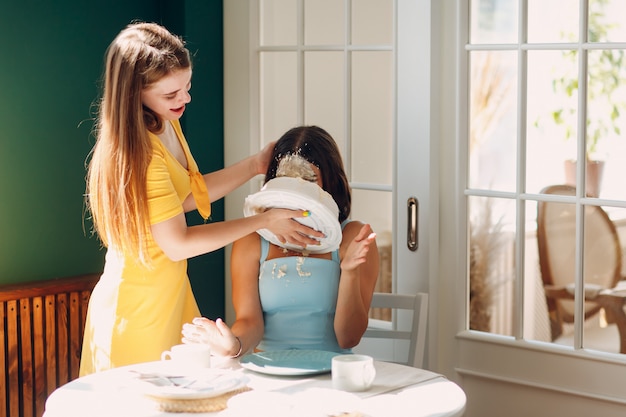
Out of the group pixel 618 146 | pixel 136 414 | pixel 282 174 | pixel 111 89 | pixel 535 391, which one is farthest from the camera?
pixel 535 391

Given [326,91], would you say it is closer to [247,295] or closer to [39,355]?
[247,295]

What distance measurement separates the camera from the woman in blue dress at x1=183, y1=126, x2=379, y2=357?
2.63 m

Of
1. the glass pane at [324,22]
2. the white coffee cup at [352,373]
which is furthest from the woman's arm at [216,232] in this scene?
the glass pane at [324,22]

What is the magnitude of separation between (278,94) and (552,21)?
106 centimetres

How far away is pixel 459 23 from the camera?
121 inches

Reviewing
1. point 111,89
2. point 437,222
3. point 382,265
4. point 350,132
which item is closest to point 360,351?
point 382,265

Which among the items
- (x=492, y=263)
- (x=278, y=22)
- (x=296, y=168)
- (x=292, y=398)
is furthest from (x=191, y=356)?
(x=278, y=22)

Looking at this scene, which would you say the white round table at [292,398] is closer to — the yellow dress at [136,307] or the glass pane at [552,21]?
the yellow dress at [136,307]

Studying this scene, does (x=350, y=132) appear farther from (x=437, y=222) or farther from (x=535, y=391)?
(x=535, y=391)

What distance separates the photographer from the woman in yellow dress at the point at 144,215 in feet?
7.86

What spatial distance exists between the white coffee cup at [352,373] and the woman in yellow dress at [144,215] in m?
0.55

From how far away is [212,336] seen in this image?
7.55ft

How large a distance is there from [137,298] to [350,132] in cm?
112

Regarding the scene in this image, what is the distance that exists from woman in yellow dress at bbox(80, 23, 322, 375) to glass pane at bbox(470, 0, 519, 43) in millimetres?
973
